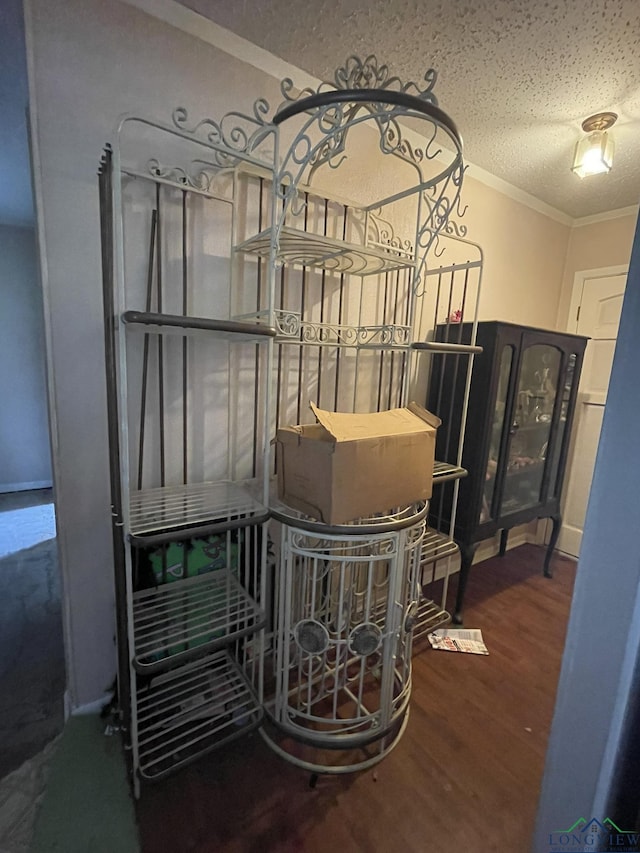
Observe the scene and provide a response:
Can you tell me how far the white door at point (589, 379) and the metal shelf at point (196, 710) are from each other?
244cm

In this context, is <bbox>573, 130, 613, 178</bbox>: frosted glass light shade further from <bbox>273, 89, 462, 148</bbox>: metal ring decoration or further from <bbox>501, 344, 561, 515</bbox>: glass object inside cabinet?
<bbox>273, 89, 462, 148</bbox>: metal ring decoration

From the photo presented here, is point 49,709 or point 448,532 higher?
point 448,532

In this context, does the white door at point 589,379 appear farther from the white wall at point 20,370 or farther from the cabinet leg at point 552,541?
the white wall at point 20,370

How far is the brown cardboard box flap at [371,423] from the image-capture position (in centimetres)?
120

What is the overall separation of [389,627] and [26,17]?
2.11 metres

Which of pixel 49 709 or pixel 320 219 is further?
pixel 320 219

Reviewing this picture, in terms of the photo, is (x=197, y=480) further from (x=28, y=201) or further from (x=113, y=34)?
(x=28, y=201)

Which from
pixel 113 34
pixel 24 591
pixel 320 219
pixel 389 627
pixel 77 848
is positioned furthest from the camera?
pixel 24 591

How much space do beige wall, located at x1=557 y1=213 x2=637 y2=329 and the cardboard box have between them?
2.29 meters

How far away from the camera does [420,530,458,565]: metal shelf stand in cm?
196

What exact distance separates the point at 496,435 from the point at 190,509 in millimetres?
1667

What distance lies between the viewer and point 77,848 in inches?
41.9

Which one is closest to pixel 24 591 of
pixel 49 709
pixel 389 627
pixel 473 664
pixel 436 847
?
pixel 49 709

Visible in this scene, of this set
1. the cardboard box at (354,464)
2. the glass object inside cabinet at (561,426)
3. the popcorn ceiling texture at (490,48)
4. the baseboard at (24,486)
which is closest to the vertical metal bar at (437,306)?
the popcorn ceiling texture at (490,48)
